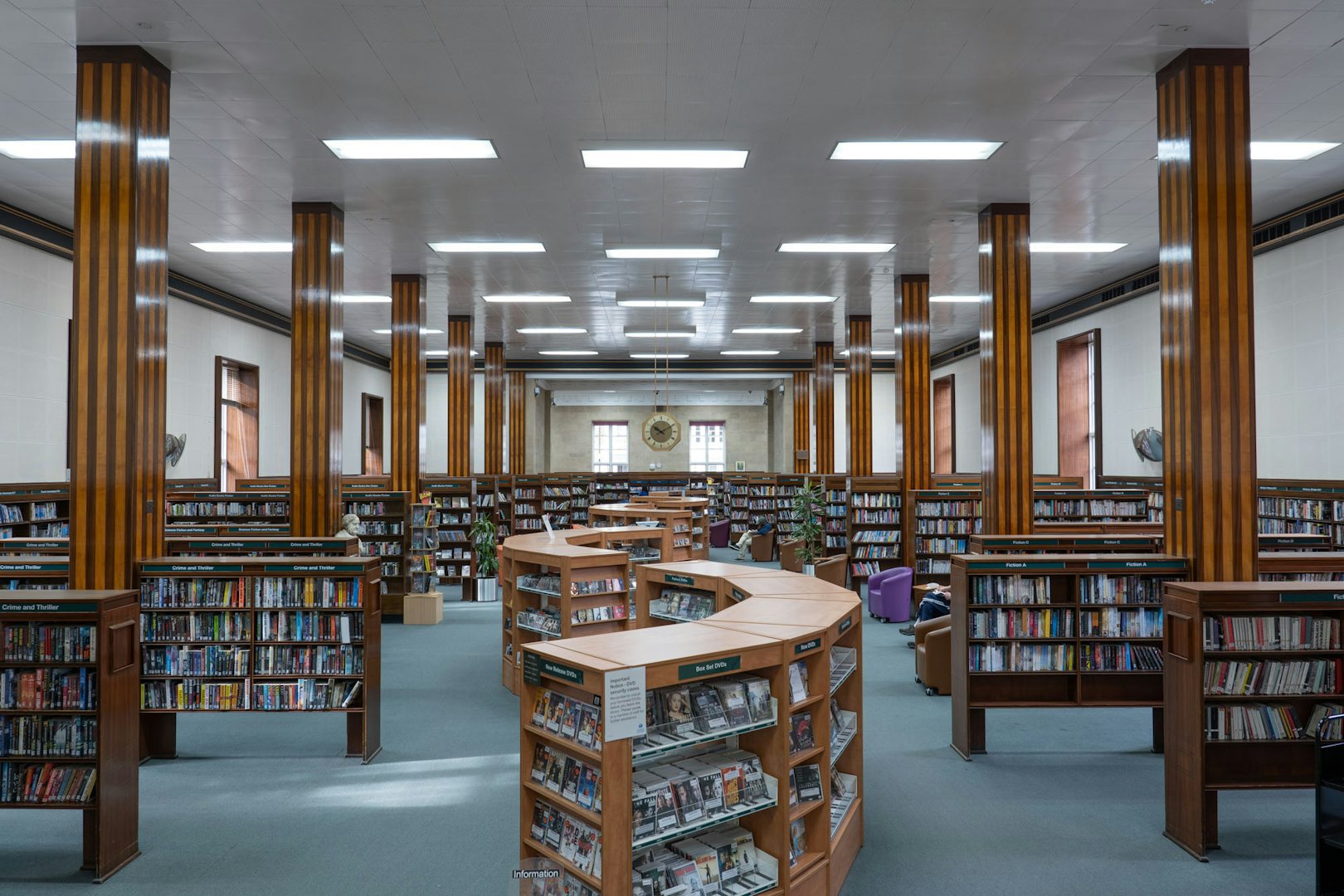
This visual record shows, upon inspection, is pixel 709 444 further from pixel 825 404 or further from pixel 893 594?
pixel 893 594

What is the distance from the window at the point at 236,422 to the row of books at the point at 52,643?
11093mm

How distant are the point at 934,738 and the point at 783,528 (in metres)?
12.8

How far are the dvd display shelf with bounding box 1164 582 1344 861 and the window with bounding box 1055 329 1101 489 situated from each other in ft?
37.1

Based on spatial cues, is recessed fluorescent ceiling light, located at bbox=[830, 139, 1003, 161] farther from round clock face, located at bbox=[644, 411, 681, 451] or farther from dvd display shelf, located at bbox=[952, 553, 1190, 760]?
round clock face, located at bbox=[644, 411, 681, 451]

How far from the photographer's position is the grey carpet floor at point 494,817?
164 inches

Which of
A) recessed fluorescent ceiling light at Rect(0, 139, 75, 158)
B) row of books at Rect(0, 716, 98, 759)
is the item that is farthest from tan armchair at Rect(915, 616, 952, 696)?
recessed fluorescent ceiling light at Rect(0, 139, 75, 158)

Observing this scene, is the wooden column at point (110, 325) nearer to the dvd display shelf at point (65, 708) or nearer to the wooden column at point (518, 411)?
the dvd display shelf at point (65, 708)

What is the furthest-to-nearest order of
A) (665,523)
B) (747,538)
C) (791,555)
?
(747,538), (791,555), (665,523)

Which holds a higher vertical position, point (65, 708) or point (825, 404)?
point (825, 404)

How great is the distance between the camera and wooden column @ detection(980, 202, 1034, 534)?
875 centimetres

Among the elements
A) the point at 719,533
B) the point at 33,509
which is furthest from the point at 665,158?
the point at 719,533

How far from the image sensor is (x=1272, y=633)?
482cm

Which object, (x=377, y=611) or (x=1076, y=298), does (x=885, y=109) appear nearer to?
(x=377, y=611)

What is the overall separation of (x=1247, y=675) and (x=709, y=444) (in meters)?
25.5
